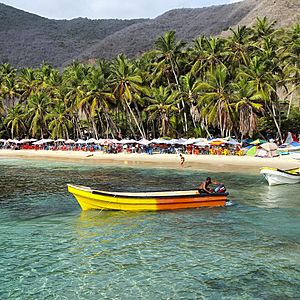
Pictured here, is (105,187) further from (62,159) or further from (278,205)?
(62,159)

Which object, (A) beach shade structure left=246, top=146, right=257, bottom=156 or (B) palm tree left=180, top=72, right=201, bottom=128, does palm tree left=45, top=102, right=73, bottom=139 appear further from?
(A) beach shade structure left=246, top=146, right=257, bottom=156

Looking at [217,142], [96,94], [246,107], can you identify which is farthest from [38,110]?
[246,107]

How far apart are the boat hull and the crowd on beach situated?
12.1m

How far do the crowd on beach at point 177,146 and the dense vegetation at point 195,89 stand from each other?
6.87 feet

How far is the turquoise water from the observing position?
31.5 feet

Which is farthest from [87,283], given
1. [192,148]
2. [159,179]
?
[192,148]

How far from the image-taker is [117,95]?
5162 centimetres

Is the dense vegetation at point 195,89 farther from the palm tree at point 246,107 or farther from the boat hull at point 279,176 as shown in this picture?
the boat hull at point 279,176

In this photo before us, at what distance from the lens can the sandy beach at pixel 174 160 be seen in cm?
3306

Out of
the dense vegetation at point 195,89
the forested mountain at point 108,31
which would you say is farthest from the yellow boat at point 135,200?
the forested mountain at point 108,31

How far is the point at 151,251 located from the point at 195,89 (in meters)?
35.4

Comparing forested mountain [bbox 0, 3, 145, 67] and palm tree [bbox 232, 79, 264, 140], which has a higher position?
forested mountain [bbox 0, 3, 145, 67]

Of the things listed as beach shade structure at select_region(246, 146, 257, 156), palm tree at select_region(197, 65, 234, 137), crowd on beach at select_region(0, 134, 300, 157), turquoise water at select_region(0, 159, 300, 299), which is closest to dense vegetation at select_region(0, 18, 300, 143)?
palm tree at select_region(197, 65, 234, 137)

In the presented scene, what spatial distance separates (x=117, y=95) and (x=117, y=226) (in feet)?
124
